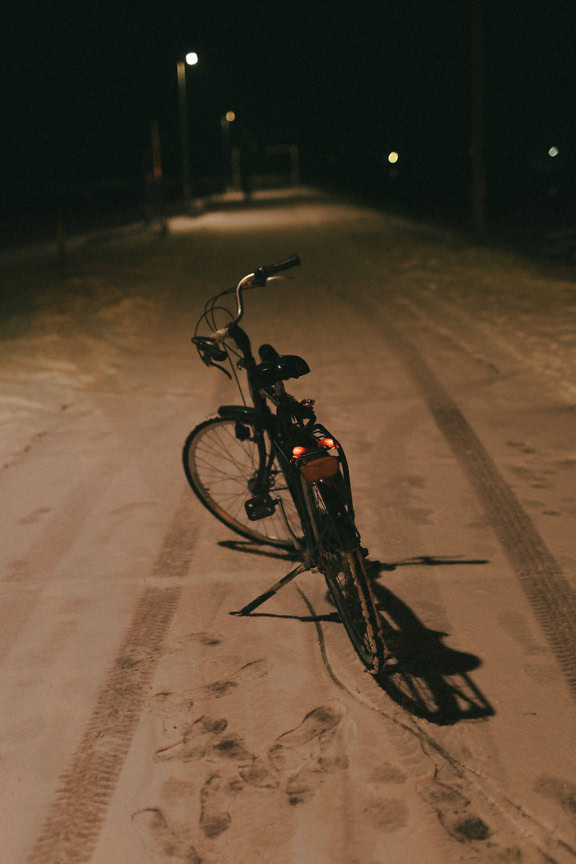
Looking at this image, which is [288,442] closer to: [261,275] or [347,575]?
[347,575]

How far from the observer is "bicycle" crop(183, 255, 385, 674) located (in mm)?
3484

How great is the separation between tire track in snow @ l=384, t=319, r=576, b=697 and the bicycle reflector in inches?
46.9

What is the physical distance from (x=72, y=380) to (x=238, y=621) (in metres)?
5.41

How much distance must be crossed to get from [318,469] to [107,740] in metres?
1.24

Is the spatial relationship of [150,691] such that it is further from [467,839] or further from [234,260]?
[234,260]

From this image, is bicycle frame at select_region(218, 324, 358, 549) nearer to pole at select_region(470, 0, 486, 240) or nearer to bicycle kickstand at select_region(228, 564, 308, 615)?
bicycle kickstand at select_region(228, 564, 308, 615)

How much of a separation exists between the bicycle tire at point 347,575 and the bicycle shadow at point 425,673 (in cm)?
13

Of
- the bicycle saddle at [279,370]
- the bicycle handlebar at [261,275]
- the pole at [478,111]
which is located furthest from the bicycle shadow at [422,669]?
the pole at [478,111]

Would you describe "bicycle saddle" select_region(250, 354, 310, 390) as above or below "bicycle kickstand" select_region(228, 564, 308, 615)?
above

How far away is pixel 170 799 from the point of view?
2910mm

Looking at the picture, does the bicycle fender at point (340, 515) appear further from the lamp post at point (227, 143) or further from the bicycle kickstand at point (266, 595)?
the lamp post at point (227, 143)

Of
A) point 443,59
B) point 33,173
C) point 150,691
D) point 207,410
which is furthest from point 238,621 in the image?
point 443,59

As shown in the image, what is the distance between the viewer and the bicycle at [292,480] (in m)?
3.48

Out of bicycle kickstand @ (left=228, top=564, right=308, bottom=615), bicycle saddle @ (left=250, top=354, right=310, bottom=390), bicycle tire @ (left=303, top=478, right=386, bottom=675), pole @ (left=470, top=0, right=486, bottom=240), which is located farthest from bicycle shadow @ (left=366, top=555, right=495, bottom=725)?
pole @ (left=470, top=0, right=486, bottom=240)
